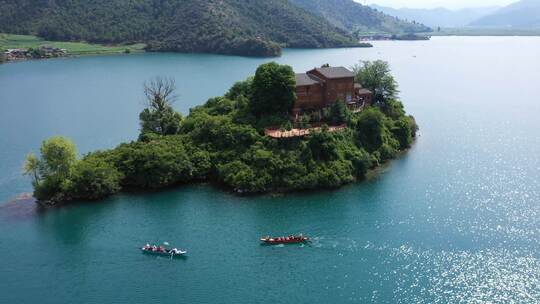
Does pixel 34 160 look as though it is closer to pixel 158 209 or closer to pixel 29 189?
pixel 29 189

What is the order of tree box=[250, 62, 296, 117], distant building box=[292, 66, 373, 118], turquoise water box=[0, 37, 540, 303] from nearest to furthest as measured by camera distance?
turquoise water box=[0, 37, 540, 303], tree box=[250, 62, 296, 117], distant building box=[292, 66, 373, 118]

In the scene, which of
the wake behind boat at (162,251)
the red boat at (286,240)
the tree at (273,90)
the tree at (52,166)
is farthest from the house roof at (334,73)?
the wake behind boat at (162,251)

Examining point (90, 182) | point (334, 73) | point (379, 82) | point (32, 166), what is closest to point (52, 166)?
point (32, 166)

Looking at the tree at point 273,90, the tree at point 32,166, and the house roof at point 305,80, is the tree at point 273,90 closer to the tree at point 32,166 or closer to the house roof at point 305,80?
the house roof at point 305,80

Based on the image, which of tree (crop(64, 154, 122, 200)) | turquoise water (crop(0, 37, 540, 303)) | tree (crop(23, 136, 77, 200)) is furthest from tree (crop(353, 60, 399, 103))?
tree (crop(23, 136, 77, 200))

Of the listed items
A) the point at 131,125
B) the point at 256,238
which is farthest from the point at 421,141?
the point at 131,125

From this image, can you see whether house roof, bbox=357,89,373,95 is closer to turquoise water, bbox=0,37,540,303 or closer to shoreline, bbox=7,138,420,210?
turquoise water, bbox=0,37,540,303

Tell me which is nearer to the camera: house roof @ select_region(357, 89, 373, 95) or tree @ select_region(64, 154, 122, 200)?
tree @ select_region(64, 154, 122, 200)
